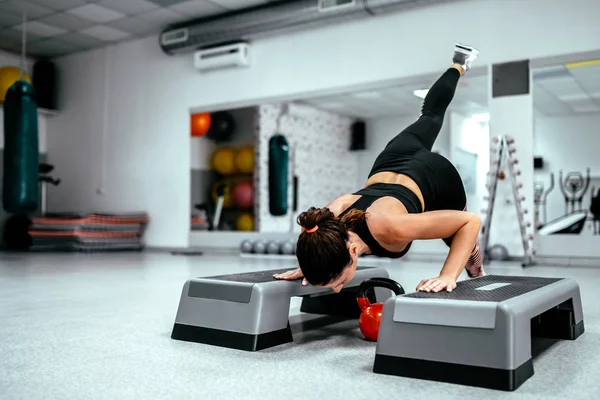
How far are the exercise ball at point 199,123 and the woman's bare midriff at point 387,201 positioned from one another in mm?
6385

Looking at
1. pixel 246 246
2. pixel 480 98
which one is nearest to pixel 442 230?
pixel 246 246

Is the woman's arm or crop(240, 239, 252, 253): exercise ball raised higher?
the woman's arm

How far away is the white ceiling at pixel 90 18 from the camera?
7.47 m

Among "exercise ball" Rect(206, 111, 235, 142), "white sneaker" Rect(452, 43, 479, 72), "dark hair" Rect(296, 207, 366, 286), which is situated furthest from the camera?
"exercise ball" Rect(206, 111, 235, 142)

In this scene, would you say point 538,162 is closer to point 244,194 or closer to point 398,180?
point 244,194

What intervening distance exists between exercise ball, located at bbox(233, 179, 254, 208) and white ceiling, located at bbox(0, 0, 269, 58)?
268cm

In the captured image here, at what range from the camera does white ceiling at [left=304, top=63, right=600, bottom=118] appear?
8648 millimetres

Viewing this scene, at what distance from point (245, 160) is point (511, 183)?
450cm

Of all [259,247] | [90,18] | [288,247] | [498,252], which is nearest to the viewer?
[498,252]

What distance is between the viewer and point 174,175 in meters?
8.64

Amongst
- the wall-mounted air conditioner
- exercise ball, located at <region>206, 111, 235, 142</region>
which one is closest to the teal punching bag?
the wall-mounted air conditioner

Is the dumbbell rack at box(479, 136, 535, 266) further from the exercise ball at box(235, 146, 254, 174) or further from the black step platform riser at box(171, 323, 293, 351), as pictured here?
the exercise ball at box(235, 146, 254, 174)

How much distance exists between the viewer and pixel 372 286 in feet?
7.67

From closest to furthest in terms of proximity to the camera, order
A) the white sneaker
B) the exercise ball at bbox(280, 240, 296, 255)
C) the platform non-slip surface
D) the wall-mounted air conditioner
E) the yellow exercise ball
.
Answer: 1. the platform non-slip surface
2. the white sneaker
3. the exercise ball at bbox(280, 240, 296, 255)
4. the wall-mounted air conditioner
5. the yellow exercise ball
